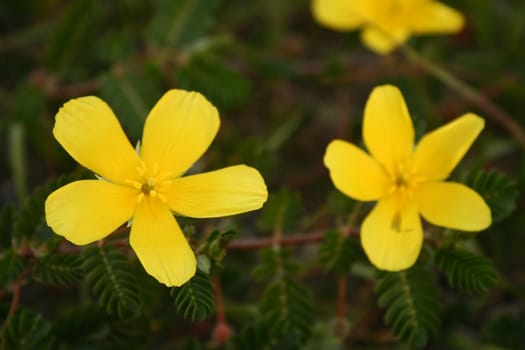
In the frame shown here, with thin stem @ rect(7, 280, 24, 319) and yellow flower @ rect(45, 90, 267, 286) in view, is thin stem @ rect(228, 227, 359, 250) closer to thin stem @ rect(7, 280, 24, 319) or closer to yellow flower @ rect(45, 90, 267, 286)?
yellow flower @ rect(45, 90, 267, 286)

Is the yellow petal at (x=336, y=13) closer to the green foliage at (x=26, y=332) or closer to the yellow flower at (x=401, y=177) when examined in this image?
the yellow flower at (x=401, y=177)

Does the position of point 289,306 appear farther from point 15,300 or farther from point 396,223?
point 15,300

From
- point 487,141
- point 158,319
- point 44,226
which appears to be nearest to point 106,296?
point 44,226

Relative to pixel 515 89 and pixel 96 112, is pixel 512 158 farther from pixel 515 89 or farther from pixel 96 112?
pixel 96 112

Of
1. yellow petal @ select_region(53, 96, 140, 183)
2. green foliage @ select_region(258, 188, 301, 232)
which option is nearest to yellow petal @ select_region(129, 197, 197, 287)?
yellow petal @ select_region(53, 96, 140, 183)

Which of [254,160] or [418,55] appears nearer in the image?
[254,160]

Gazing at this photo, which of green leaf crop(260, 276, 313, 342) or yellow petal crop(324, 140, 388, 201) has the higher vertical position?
yellow petal crop(324, 140, 388, 201)

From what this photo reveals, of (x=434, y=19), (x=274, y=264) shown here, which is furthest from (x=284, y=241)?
(x=434, y=19)
